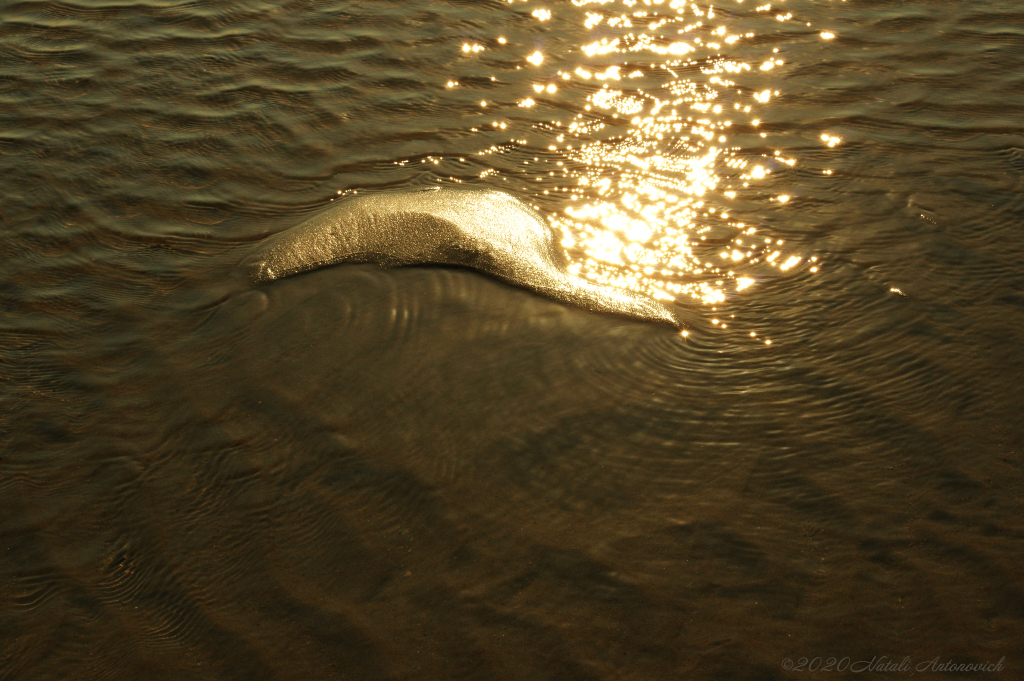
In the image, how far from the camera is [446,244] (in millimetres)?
3031

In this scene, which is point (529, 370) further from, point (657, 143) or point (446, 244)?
point (657, 143)

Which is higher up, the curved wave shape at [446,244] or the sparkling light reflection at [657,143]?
the sparkling light reflection at [657,143]

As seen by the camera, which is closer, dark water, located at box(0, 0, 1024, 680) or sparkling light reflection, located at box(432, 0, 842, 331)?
dark water, located at box(0, 0, 1024, 680)

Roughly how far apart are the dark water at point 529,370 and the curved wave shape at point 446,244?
0.09 meters

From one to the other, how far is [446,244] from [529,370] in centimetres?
71

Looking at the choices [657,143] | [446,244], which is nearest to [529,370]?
[446,244]

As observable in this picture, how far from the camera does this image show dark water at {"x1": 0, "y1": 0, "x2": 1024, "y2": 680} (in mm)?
2012

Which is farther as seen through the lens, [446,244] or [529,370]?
[446,244]

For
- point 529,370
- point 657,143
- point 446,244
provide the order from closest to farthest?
point 529,370
point 446,244
point 657,143

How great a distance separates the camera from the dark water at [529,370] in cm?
201

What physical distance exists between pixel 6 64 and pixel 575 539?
411 cm

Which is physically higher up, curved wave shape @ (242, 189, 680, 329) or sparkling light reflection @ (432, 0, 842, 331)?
sparkling light reflection @ (432, 0, 842, 331)

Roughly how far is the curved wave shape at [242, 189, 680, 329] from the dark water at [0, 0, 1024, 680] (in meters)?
0.09

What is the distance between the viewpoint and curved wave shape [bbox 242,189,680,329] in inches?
112
